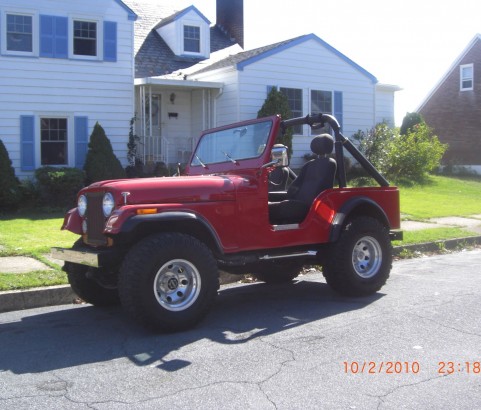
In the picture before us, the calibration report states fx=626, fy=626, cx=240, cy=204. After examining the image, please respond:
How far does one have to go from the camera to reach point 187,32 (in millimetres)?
21344

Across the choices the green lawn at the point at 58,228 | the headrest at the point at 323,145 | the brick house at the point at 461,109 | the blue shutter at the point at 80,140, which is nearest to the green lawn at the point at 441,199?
the green lawn at the point at 58,228

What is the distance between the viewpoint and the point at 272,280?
26.8 ft

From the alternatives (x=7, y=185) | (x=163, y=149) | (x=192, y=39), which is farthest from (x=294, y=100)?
(x=7, y=185)

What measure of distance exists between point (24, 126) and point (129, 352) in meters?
12.8

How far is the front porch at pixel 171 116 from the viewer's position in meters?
18.4

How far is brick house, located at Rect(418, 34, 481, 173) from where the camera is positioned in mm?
29250

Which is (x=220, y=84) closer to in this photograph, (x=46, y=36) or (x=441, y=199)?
(x=46, y=36)

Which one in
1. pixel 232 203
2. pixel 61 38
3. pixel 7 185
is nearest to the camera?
pixel 232 203

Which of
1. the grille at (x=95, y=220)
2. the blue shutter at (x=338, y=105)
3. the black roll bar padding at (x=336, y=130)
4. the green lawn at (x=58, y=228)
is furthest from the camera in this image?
the blue shutter at (x=338, y=105)

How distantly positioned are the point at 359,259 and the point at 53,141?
11886mm

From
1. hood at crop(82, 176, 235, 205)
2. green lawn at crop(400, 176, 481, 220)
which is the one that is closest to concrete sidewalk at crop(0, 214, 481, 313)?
hood at crop(82, 176, 235, 205)

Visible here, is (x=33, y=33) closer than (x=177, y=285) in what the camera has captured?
No

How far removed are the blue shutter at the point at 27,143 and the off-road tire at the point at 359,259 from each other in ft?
38.0

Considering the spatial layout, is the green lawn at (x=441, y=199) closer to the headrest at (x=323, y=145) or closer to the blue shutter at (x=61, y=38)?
the headrest at (x=323, y=145)
